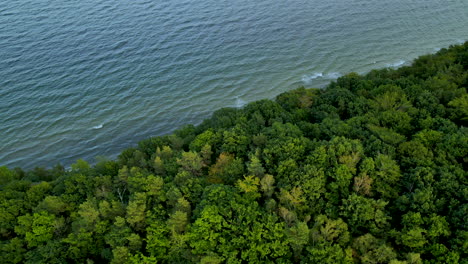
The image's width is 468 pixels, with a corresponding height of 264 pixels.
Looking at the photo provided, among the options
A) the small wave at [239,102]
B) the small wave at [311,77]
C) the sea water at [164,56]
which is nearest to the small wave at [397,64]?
the sea water at [164,56]

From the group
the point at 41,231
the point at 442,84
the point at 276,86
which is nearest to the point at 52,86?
the point at 41,231

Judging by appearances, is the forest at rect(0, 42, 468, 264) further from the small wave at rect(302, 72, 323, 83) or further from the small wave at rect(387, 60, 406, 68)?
the small wave at rect(387, 60, 406, 68)

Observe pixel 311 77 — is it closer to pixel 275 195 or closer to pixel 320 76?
pixel 320 76

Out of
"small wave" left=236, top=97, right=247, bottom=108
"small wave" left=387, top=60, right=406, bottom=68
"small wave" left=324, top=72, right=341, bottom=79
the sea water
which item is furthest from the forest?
"small wave" left=387, top=60, right=406, bottom=68

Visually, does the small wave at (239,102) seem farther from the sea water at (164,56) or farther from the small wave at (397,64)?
the small wave at (397,64)

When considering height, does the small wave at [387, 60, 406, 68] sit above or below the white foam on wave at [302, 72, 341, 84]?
below

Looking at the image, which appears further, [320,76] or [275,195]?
[320,76]

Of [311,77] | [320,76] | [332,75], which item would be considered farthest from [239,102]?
[332,75]

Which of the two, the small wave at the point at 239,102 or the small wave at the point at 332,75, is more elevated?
the small wave at the point at 332,75
